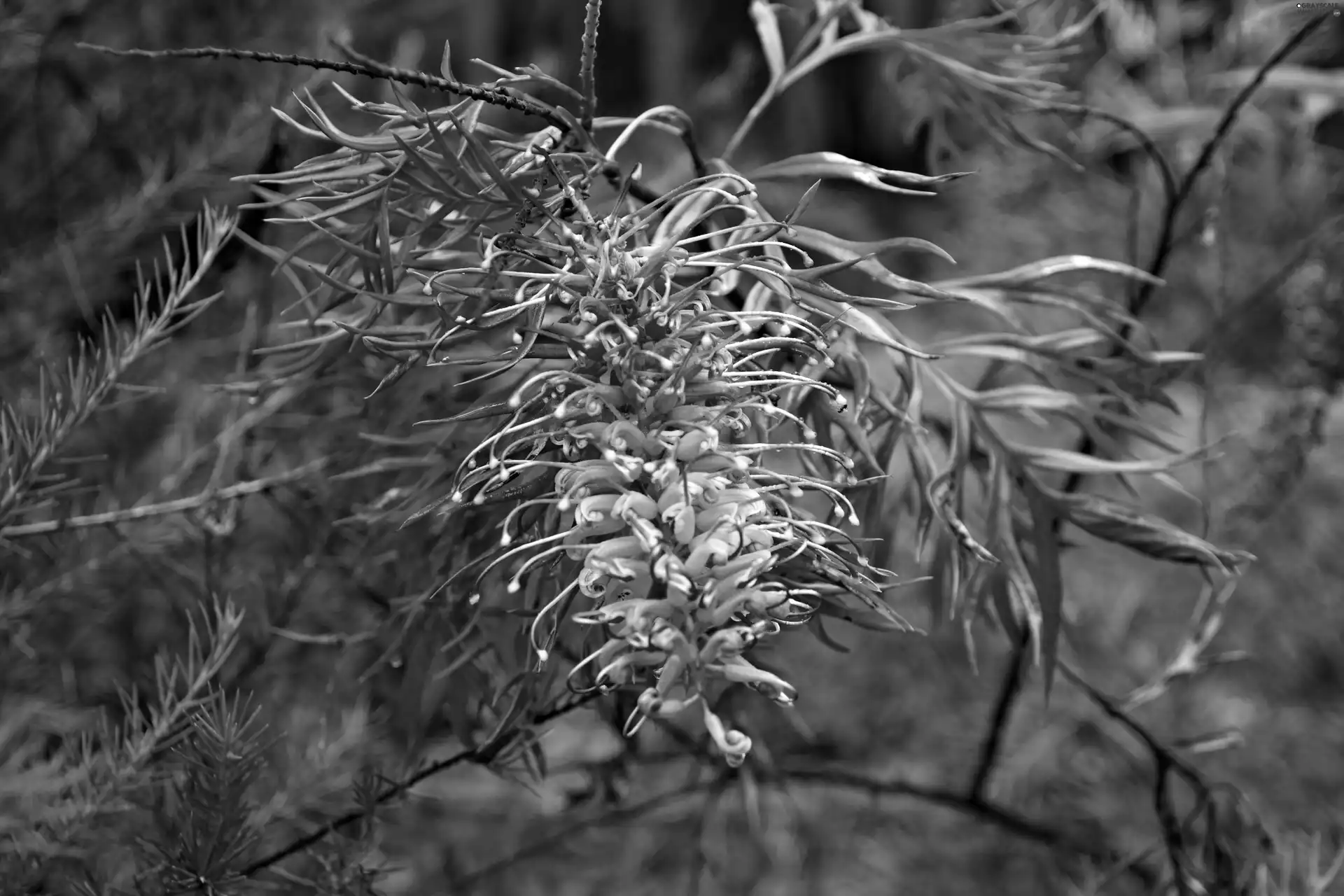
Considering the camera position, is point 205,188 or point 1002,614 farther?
point 205,188

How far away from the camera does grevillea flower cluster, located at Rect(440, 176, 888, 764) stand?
0.28 m

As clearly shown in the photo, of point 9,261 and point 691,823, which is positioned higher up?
point 9,261

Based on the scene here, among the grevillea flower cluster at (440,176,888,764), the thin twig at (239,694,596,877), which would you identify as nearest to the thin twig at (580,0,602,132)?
the grevillea flower cluster at (440,176,888,764)

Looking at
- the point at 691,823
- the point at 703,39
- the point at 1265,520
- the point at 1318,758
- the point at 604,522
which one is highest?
the point at 604,522

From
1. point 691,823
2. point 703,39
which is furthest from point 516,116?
point 703,39

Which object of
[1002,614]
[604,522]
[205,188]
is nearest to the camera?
[604,522]

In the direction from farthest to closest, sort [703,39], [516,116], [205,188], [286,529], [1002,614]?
[703,39] → [516,116] → [205,188] → [286,529] → [1002,614]

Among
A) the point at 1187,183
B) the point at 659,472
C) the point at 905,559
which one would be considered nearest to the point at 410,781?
the point at 659,472

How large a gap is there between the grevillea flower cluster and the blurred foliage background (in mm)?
110

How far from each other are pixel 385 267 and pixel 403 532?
12cm

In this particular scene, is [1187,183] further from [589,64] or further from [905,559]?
[905,559]

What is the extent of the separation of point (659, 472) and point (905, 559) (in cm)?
73

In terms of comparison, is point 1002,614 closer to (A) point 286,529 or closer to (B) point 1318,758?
(A) point 286,529

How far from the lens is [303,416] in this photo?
19.9 inches
